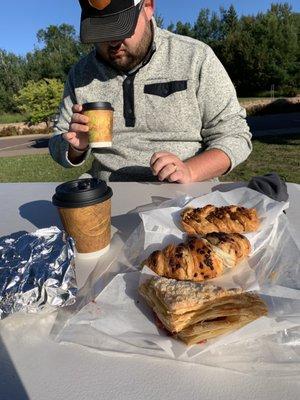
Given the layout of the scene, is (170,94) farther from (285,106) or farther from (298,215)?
(285,106)

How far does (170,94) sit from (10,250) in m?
1.35

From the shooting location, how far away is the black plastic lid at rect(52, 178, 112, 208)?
3.63 feet

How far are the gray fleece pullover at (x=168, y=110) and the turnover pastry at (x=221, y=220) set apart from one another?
30.5 inches

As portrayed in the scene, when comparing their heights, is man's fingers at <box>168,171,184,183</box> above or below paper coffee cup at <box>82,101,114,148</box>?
below

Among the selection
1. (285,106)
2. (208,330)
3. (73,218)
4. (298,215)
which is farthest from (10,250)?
(285,106)

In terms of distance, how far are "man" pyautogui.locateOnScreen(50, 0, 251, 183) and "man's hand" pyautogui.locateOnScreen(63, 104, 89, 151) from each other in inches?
4.9

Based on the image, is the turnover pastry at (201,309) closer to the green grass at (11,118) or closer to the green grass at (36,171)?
the green grass at (36,171)

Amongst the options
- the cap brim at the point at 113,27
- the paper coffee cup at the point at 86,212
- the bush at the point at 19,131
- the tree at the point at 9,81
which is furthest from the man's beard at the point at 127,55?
the tree at the point at 9,81

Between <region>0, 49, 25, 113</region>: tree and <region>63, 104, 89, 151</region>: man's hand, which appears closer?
<region>63, 104, 89, 151</region>: man's hand

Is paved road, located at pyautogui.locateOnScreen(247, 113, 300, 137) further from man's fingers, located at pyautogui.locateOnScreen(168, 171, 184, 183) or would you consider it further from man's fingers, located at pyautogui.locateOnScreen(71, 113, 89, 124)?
man's fingers, located at pyautogui.locateOnScreen(71, 113, 89, 124)

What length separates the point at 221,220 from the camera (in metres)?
1.26

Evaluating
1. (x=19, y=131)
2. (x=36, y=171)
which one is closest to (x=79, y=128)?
(x=36, y=171)

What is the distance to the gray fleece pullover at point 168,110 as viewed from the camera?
2.06 meters

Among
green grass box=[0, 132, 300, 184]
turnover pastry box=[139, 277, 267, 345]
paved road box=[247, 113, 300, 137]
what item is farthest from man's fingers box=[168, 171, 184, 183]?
paved road box=[247, 113, 300, 137]
